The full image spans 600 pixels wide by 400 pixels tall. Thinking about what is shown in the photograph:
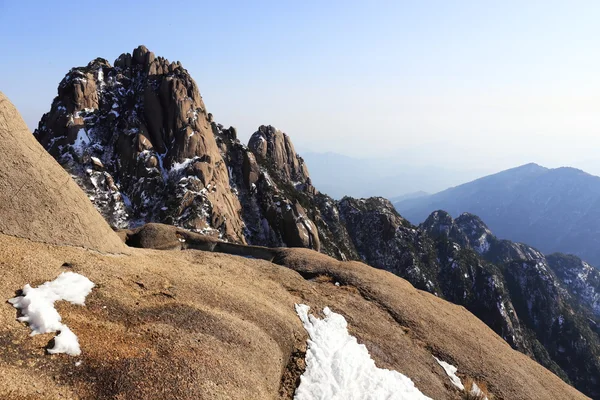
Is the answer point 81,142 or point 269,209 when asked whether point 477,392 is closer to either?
point 269,209

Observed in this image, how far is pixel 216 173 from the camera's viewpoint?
104188mm

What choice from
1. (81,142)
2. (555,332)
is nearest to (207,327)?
(81,142)

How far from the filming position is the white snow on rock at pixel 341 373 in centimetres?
1834

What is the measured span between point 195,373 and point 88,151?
102439 mm

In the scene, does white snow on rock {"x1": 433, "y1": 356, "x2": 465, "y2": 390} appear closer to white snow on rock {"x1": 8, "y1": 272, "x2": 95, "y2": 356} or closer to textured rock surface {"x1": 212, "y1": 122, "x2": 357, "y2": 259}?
white snow on rock {"x1": 8, "y1": 272, "x2": 95, "y2": 356}

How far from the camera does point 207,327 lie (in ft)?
56.3

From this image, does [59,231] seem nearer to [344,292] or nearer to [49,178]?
[49,178]

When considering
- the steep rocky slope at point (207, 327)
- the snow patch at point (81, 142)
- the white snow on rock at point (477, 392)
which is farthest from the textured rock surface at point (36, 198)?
the snow patch at point (81, 142)

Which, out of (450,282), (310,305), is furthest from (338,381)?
(450,282)

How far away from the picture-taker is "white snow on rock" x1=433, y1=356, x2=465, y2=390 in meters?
23.0

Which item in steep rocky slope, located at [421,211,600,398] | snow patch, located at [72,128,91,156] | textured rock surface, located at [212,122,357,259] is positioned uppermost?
snow patch, located at [72,128,91,156]

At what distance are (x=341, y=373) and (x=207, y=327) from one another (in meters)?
8.02

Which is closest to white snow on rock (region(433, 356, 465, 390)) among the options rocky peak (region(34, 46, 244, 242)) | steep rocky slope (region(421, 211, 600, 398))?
rocky peak (region(34, 46, 244, 242))

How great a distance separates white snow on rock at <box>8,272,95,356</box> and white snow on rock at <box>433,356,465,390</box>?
861 inches
